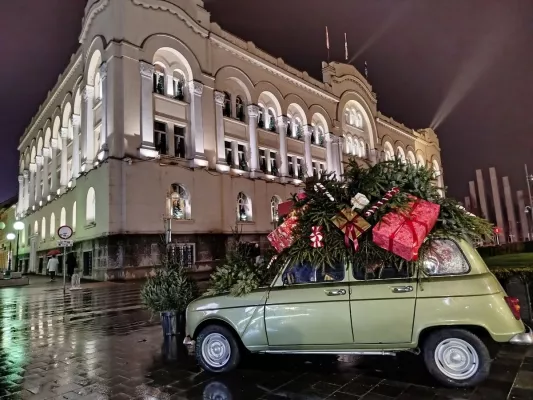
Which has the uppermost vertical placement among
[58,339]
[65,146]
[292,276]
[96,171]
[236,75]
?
[236,75]

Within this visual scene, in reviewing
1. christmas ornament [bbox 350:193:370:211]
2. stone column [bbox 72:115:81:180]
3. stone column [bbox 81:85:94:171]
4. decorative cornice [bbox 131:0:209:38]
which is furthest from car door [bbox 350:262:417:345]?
stone column [bbox 72:115:81:180]

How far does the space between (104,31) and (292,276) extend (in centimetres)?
2614

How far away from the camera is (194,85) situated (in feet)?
88.0

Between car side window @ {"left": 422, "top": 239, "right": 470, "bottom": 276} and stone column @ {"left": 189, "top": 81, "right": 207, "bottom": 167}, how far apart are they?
22.8 meters

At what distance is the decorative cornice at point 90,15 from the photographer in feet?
81.9

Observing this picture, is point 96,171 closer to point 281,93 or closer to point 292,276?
point 281,93

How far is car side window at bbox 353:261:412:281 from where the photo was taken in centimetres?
454

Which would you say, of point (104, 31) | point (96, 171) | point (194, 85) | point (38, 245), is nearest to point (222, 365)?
point (96, 171)

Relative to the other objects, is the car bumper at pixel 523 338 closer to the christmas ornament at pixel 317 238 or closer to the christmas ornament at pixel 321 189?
the christmas ornament at pixel 317 238

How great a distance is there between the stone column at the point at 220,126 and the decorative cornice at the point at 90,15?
9.41 metres

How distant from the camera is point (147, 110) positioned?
23812 mm

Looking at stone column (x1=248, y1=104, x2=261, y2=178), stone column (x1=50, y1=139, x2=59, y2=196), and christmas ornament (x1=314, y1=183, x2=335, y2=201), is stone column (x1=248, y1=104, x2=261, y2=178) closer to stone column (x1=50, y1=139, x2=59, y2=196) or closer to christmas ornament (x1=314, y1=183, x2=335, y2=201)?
stone column (x1=50, y1=139, x2=59, y2=196)

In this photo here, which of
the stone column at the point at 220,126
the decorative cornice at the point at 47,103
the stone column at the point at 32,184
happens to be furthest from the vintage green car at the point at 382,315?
the stone column at the point at 32,184

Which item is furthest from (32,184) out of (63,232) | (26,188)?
(63,232)
